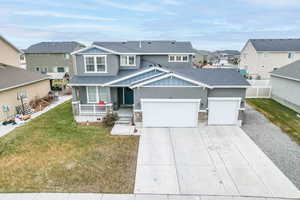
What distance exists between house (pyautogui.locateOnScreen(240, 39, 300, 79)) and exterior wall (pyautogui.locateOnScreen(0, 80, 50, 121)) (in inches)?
1357

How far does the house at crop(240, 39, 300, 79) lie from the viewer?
3212 cm

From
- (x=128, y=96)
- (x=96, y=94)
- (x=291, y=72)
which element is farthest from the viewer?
(x=291, y=72)

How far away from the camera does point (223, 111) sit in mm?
12617

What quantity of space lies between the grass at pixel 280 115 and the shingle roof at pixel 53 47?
29.3 meters

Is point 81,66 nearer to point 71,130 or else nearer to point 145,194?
point 71,130

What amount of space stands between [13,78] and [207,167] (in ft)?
57.0

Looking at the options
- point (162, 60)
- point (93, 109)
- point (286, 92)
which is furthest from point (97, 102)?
point (286, 92)

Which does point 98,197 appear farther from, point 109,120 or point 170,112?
point 170,112

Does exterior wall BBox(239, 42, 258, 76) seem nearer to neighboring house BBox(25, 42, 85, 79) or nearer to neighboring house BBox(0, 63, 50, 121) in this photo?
neighboring house BBox(25, 42, 85, 79)

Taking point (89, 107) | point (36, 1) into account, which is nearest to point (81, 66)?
point (89, 107)

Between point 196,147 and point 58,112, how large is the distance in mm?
12370

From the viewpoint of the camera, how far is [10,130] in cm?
1198

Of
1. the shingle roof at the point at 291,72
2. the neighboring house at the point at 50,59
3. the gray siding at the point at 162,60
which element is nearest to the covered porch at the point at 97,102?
the gray siding at the point at 162,60

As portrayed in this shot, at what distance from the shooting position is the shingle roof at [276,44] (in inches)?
1270
